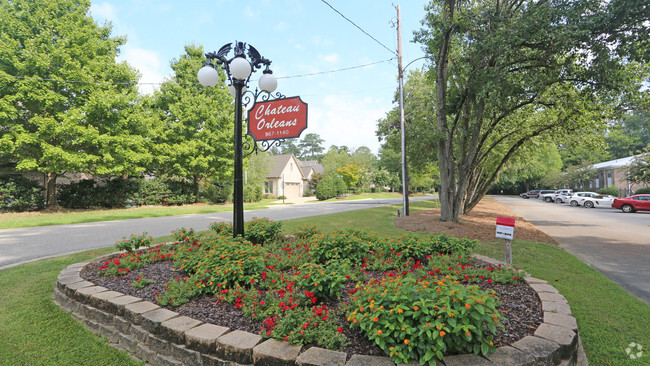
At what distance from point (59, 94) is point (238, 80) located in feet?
48.6

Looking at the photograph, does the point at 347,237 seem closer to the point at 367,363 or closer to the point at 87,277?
the point at 367,363

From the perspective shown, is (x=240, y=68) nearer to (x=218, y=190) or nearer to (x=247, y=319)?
(x=247, y=319)

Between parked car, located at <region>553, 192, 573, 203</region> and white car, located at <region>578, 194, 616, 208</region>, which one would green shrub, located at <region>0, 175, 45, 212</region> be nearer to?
white car, located at <region>578, 194, 616, 208</region>

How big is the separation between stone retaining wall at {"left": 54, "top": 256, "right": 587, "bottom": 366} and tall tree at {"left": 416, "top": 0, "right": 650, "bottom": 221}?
740 centimetres

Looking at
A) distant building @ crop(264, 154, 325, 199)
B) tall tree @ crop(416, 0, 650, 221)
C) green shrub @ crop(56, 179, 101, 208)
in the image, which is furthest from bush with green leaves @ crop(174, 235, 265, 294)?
distant building @ crop(264, 154, 325, 199)

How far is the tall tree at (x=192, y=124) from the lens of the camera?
64.8 ft

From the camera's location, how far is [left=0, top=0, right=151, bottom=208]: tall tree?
13.9 metres

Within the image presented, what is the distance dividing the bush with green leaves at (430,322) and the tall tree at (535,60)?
7.92 m

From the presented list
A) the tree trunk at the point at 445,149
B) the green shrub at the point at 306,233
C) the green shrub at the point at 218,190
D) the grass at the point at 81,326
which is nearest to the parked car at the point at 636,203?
the tree trunk at the point at 445,149

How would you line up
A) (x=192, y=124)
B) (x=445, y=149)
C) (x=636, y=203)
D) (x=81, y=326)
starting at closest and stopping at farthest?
1. (x=81, y=326)
2. (x=445, y=149)
3. (x=636, y=203)
4. (x=192, y=124)

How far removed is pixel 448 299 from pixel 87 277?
195 inches

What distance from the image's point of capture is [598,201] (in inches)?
971

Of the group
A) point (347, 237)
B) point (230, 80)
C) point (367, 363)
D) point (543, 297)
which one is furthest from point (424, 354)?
point (230, 80)

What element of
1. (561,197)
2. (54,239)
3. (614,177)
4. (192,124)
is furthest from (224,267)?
(614,177)
